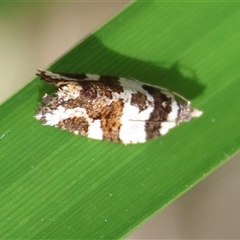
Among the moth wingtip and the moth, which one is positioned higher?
the moth

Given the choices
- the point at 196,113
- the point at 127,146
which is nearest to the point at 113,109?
the point at 127,146

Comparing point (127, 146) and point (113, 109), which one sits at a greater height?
point (113, 109)

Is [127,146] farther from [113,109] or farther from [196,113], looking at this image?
[196,113]

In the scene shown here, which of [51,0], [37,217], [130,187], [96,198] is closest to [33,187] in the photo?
[37,217]

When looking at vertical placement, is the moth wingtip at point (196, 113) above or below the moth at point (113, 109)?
below
